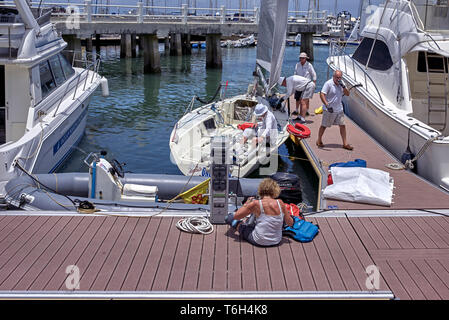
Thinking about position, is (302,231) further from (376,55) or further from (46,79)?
(376,55)

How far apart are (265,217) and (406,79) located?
7.21 metres

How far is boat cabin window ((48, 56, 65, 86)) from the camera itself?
42.9 ft

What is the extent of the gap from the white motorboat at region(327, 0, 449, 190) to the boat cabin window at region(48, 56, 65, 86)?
330 inches

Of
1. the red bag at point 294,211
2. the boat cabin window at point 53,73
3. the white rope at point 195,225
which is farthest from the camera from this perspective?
the boat cabin window at point 53,73

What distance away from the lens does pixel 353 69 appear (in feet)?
49.8

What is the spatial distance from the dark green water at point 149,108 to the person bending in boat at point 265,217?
473 centimetres

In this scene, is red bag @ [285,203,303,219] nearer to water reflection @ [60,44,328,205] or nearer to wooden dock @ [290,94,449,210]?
wooden dock @ [290,94,449,210]

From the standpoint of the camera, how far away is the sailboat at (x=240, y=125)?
1073 centimetres

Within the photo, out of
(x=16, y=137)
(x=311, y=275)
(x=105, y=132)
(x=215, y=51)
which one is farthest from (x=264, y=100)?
(x=215, y=51)

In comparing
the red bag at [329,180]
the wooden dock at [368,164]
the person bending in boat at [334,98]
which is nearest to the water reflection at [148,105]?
the wooden dock at [368,164]

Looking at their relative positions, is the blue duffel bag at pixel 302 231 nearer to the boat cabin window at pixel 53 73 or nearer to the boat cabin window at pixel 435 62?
the boat cabin window at pixel 435 62

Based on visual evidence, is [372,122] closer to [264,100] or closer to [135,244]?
[264,100]

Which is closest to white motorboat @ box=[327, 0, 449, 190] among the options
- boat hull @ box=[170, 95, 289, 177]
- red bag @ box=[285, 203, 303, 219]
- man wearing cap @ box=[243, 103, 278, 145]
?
boat hull @ box=[170, 95, 289, 177]

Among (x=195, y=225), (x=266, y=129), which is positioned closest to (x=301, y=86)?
(x=266, y=129)
